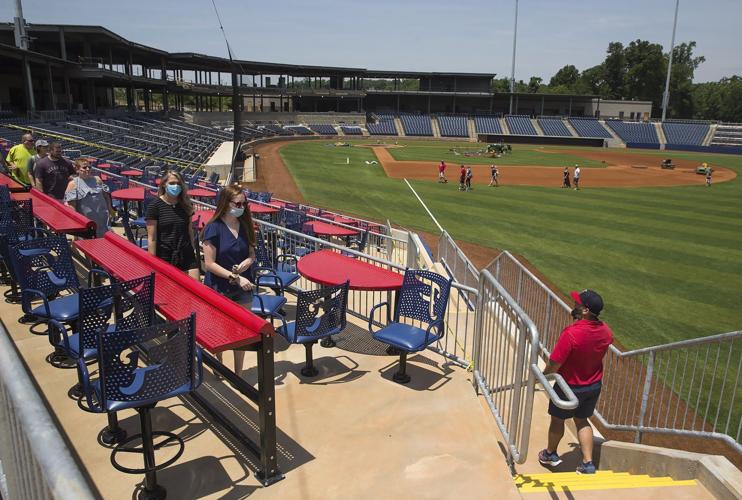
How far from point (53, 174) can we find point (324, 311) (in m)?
7.38

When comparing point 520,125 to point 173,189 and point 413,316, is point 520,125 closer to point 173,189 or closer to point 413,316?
point 413,316

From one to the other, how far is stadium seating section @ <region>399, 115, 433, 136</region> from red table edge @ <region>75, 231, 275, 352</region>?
270 feet

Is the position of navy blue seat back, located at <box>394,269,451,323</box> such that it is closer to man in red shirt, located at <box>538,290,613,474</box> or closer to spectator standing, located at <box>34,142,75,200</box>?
man in red shirt, located at <box>538,290,613,474</box>

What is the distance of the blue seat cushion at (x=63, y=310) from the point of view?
531 centimetres

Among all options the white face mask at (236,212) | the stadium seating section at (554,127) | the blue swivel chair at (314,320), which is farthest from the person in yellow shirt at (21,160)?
the stadium seating section at (554,127)

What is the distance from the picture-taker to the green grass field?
1279cm

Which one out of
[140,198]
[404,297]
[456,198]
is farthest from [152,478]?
[456,198]

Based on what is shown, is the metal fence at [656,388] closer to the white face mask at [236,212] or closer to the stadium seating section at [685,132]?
the white face mask at [236,212]

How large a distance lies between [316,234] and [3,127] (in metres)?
20.8

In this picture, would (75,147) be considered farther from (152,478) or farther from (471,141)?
(471,141)

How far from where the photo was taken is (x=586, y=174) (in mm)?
42625

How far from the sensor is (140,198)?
1135cm

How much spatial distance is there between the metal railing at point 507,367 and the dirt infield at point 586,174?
31.1 m

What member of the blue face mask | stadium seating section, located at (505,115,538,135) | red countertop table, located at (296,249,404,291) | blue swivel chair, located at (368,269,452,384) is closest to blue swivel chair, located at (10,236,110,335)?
the blue face mask
